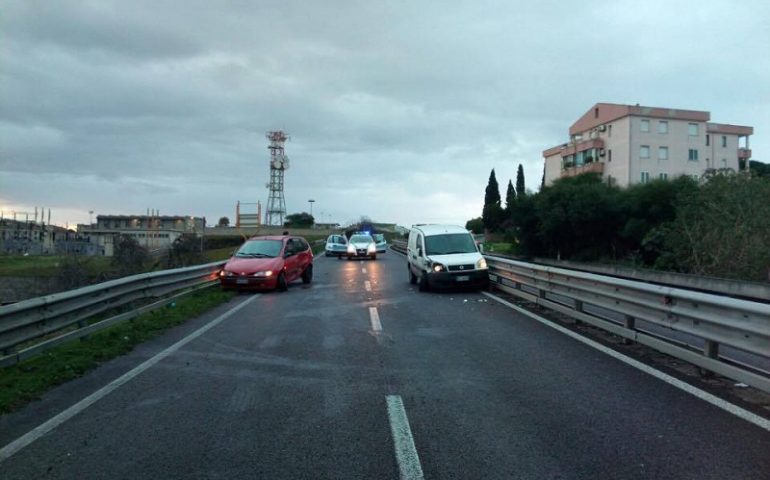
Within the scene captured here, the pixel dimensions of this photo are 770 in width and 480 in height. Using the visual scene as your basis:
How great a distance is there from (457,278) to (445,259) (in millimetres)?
684

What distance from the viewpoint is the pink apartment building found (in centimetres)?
5888

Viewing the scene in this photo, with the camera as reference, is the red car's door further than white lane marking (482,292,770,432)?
Yes

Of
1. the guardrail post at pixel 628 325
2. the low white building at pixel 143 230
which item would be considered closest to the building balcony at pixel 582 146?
the low white building at pixel 143 230

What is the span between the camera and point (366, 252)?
123 feet

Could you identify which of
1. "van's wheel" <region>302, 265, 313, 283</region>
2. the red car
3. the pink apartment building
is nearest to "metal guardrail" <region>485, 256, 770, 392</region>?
the red car

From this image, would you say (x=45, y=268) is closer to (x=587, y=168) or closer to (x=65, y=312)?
(x=65, y=312)

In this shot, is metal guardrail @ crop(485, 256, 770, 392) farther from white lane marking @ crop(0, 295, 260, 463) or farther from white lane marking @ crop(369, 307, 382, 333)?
white lane marking @ crop(0, 295, 260, 463)

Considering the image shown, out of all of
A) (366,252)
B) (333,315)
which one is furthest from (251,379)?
(366,252)

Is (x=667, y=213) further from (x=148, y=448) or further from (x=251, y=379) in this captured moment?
(x=148, y=448)

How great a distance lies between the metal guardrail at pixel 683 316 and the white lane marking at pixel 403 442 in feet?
11.0

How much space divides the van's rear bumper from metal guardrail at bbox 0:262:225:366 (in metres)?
6.74

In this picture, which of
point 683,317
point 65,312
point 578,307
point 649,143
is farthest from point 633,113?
point 65,312

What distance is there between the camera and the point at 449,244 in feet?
A: 57.4

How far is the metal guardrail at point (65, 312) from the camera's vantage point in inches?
275
